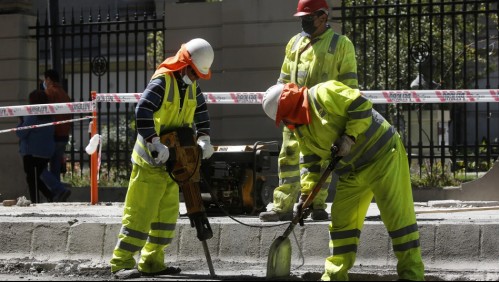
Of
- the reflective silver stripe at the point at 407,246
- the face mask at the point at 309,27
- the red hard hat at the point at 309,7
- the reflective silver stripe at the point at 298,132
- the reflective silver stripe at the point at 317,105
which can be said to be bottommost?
the reflective silver stripe at the point at 407,246

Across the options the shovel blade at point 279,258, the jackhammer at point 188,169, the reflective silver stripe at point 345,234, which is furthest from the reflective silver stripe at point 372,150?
the jackhammer at point 188,169

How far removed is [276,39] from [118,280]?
22.4 feet

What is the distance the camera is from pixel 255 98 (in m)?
12.8

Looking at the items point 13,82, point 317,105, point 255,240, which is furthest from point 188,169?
point 13,82

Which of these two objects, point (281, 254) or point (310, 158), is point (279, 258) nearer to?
point (281, 254)

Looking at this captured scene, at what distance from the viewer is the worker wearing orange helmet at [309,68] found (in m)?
9.20

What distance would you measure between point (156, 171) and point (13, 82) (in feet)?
27.3

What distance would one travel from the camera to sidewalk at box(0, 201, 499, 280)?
335 inches

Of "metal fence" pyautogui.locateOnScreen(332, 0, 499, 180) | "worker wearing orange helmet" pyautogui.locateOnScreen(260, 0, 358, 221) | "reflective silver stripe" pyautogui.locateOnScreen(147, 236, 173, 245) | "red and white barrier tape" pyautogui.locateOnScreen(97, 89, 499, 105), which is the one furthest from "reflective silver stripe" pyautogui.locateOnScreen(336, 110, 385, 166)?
"metal fence" pyautogui.locateOnScreen(332, 0, 499, 180)

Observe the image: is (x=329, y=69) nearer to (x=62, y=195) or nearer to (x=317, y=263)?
(x=317, y=263)

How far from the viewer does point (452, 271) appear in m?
8.34

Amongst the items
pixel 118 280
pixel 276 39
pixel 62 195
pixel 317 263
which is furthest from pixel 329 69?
pixel 62 195

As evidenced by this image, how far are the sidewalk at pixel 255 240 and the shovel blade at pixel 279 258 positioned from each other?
111cm

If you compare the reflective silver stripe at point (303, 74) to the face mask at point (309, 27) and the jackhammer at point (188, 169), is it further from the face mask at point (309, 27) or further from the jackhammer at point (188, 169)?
the jackhammer at point (188, 169)
